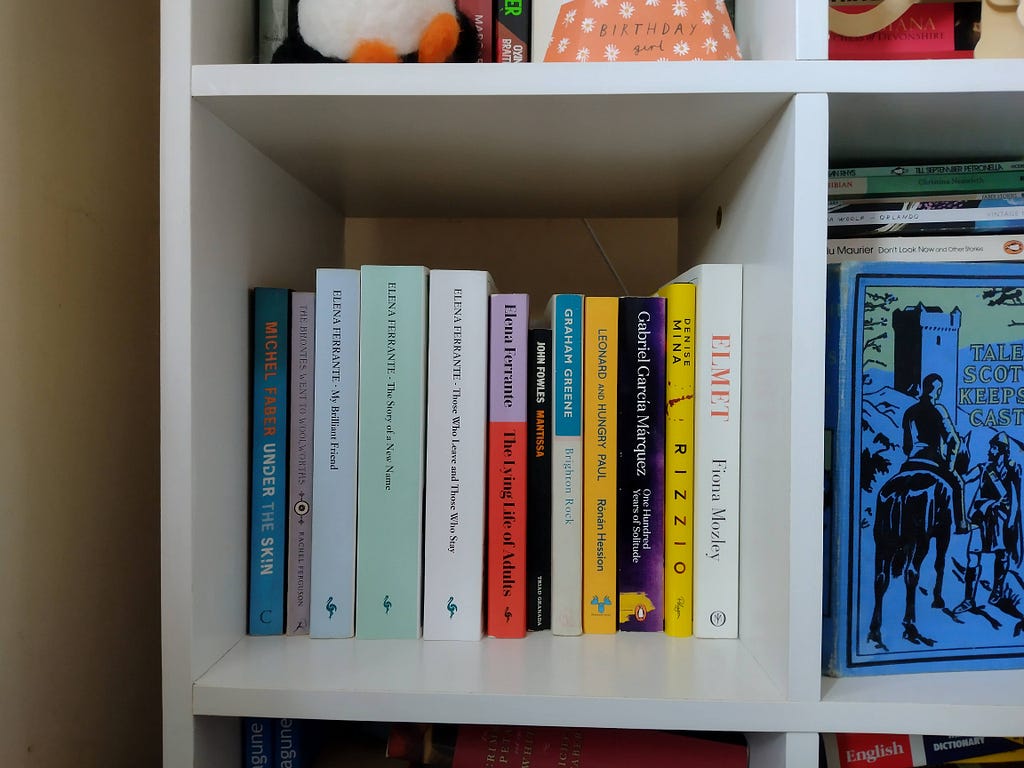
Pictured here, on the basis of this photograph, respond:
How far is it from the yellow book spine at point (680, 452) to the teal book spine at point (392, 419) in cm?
21

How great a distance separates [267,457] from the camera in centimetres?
63

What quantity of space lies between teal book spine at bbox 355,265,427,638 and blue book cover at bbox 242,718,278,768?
0.56ft

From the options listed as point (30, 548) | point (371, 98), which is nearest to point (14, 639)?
point (30, 548)

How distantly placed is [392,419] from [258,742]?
30cm

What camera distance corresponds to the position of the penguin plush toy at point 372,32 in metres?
0.57

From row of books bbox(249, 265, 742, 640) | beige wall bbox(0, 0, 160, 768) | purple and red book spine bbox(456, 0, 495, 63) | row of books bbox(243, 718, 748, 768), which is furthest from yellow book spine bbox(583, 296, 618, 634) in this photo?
beige wall bbox(0, 0, 160, 768)

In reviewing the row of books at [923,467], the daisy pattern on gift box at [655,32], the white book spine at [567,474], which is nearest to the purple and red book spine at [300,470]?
the white book spine at [567,474]

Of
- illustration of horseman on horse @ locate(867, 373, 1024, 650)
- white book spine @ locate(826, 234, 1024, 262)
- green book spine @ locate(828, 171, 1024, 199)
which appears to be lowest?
illustration of horseman on horse @ locate(867, 373, 1024, 650)

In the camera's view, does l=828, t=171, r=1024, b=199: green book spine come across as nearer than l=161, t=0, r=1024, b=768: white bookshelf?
No

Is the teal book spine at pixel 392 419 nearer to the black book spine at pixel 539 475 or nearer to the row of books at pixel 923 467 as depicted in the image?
the black book spine at pixel 539 475

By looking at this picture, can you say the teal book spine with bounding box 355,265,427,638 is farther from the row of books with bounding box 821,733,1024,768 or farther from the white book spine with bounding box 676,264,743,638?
the row of books with bounding box 821,733,1024,768

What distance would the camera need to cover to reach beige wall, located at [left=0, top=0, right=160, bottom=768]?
55cm

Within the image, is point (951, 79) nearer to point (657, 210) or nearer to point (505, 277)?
point (657, 210)

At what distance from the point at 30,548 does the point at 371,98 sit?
0.43m
